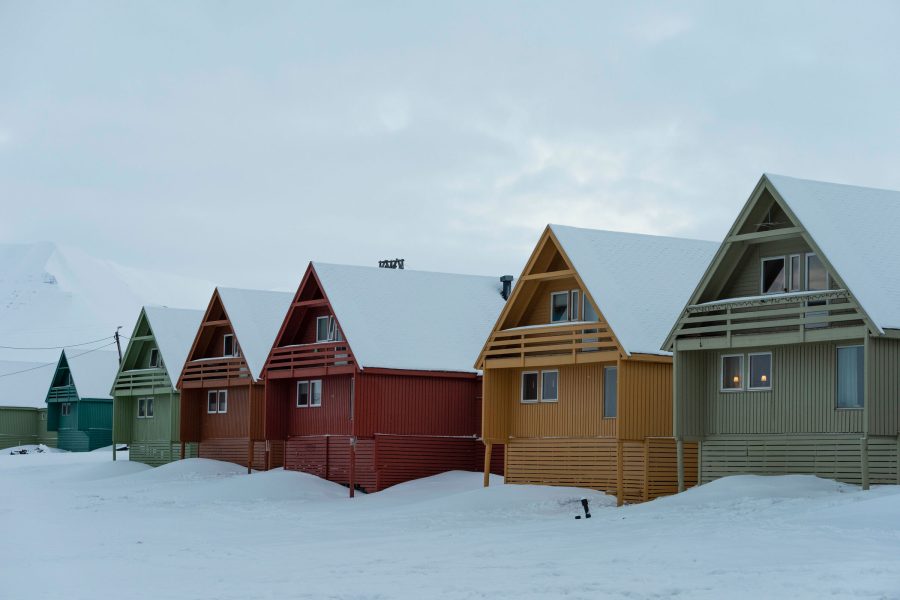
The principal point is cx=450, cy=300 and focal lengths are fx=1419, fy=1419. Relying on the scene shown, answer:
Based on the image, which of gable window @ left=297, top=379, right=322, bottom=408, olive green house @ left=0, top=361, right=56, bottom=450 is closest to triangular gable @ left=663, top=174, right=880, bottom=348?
gable window @ left=297, top=379, right=322, bottom=408

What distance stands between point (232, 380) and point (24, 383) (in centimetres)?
4112

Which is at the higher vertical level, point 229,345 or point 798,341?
point 229,345

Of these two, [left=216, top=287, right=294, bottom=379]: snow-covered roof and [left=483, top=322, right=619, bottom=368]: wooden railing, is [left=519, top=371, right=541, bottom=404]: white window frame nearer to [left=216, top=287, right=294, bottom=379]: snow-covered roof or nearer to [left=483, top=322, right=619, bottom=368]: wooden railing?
[left=483, top=322, right=619, bottom=368]: wooden railing

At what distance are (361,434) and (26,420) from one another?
47235 millimetres

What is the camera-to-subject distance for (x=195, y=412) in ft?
188

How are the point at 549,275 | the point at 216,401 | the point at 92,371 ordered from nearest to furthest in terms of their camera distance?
the point at 549,275
the point at 216,401
the point at 92,371

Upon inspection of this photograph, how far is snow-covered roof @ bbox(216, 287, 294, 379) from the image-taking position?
5303cm

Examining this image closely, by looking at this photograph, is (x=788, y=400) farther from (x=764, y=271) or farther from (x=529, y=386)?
(x=529, y=386)

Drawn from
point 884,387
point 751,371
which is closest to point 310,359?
point 751,371

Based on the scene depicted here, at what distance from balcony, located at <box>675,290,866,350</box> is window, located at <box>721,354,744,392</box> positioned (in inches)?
30.1

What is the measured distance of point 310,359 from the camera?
158 ft

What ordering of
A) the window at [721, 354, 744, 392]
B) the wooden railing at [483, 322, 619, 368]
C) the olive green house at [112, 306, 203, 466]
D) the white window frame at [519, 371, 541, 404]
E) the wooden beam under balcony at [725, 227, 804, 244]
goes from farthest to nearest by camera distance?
the olive green house at [112, 306, 203, 466] → the white window frame at [519, 371, 541, 404] → the wooden railing at [483, 322, 619, 368] → the window at [721, 354, 744, 392] → the wooden beam under balcony at [725, 227, 804, 244]

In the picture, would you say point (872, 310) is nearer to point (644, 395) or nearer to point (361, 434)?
point (644, 395)

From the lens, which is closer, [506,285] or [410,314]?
[410,314]
